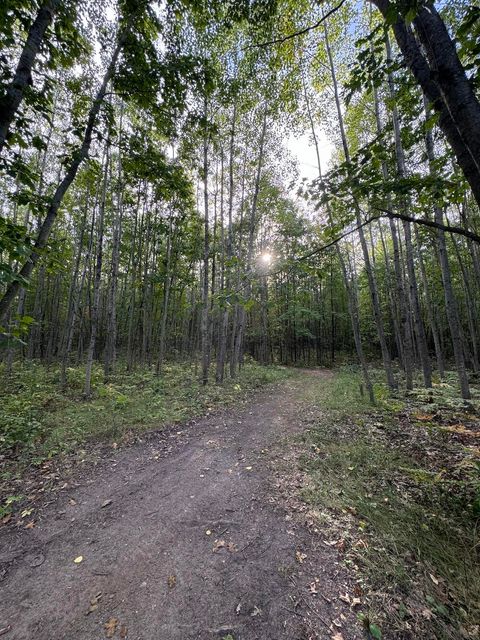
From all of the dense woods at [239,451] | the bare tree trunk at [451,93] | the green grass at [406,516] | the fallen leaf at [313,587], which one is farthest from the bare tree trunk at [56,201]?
the green grass at [406,516]

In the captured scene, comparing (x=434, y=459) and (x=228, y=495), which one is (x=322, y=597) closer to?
(x=228, y=495)

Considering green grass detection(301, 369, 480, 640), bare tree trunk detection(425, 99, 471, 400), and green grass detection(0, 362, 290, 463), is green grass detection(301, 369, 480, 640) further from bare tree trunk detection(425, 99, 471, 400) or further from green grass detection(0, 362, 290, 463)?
green grass detection(0, 362, 290, 463)

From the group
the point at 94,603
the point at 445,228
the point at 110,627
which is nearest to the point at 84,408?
the point at 94,603

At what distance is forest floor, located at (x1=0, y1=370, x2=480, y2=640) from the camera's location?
201 centimetres

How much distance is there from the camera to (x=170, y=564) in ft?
8.34

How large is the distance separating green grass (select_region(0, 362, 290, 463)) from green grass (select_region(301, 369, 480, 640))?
4262 mm

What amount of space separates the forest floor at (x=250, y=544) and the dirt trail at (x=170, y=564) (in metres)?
0.01

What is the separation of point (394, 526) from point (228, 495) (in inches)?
83.2

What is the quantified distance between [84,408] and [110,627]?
6.39 metres

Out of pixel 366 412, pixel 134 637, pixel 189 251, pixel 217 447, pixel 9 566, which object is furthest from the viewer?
pixel 189 251

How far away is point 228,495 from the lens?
12.0 ft

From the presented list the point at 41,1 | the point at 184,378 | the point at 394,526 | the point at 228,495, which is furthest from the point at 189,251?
the point at 394,526

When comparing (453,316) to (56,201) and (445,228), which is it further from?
(56,201)

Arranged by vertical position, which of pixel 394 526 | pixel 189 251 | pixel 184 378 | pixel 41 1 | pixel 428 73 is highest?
pixel 189 251
